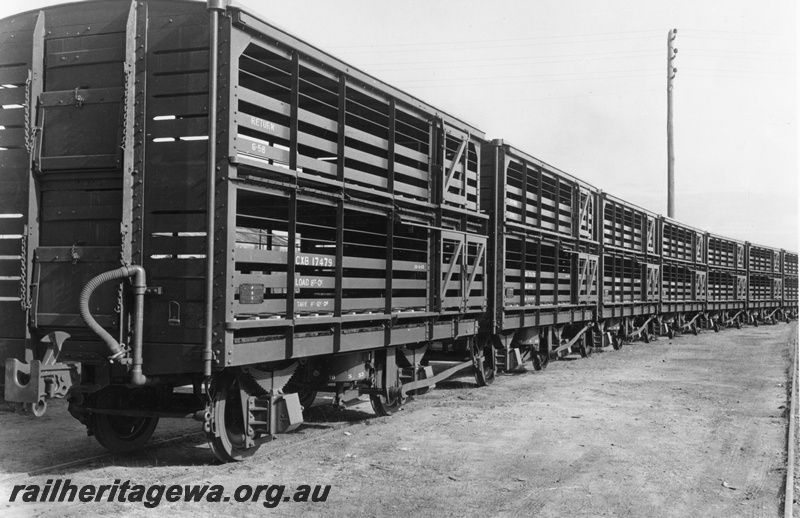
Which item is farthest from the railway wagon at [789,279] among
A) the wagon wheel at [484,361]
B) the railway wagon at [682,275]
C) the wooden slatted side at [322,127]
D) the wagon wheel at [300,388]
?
the wagon wheel at [300,388]

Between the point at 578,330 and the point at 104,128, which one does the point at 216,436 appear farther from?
the point at 578,330

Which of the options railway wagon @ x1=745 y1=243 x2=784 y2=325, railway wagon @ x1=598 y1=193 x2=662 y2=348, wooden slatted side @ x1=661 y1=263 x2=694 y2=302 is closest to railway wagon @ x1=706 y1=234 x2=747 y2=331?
railway wagon @ x1=745 y1=243 x2=784 y2=325

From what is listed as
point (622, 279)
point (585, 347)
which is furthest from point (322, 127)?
point (622, 279)

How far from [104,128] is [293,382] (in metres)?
3.57

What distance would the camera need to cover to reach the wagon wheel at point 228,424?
603 centimetres

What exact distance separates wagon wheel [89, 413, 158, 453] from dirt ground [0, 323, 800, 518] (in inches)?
6.5

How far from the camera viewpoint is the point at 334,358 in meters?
7.73

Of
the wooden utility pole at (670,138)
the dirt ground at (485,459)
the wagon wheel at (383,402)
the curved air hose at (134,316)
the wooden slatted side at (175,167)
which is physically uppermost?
the wooden utility pole at (670,138)

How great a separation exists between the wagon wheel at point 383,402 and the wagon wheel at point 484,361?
2.56 metres

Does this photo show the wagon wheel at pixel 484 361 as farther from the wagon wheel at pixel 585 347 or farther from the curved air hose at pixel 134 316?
the curved air hose at pixel 134 316

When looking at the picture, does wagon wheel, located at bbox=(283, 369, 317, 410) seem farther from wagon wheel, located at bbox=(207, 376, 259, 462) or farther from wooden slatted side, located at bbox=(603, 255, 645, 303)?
wooden slatted side, located at bbox=(603, 255, 645, 303)

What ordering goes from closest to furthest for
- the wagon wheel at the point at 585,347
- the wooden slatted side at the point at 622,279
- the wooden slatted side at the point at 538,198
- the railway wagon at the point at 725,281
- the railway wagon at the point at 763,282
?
1. the wooden slatted side at the point at 538,198
2. the wagon wheel at the point at 585,347
3. the wooden slatted side at the point at 622,279
4. the railway wagon at the point at 725,281
5. the railway wagon at the point at 763,282

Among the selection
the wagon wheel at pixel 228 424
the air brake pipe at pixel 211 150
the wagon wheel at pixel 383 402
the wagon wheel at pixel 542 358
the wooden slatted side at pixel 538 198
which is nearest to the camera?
the air brake pipe at pixel 211 150

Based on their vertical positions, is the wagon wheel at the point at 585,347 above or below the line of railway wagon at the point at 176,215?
below
